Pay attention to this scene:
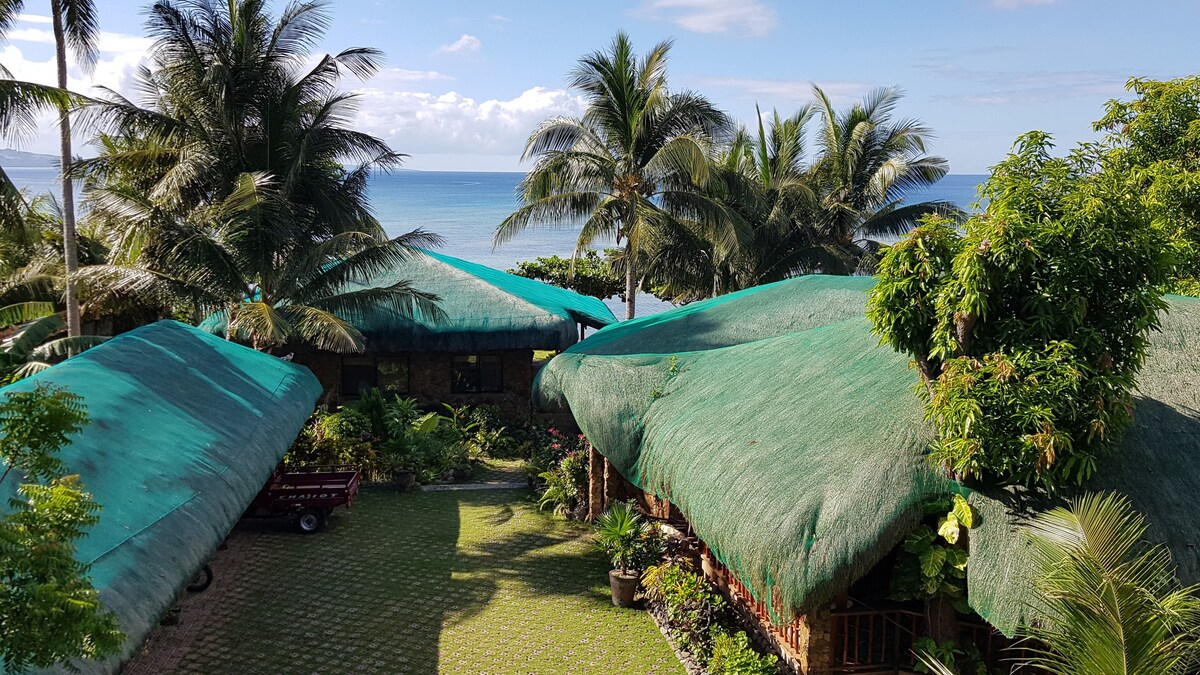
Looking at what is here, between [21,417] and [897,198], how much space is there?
24761 mm

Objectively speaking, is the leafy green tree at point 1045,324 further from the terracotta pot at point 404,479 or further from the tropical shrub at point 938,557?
the terracotta pot at point 404,479

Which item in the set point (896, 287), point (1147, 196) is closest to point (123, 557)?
point (896, 287)

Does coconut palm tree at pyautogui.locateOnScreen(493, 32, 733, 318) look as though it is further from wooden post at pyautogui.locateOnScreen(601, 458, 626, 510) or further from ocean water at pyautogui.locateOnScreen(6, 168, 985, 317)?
ocean water at pyautogui.locateOnScreen(6, 168, 985, 317)

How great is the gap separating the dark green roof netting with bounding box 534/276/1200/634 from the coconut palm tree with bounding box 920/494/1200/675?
0.48m

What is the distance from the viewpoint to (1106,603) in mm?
6070

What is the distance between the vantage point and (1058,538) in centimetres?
793

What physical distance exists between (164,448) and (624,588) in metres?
6.42

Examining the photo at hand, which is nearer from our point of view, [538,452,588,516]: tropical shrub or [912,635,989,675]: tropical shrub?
[912,635,989,675]: tropical shrub

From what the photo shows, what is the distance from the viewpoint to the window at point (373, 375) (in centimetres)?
2336

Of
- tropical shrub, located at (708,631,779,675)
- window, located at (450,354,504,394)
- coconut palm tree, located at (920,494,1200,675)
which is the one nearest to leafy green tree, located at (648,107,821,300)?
window, located at (450,354,504,394)

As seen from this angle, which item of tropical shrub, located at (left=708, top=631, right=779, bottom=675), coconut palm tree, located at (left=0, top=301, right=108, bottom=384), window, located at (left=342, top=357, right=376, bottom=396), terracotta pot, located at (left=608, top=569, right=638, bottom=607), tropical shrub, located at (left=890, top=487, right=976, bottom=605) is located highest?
coconut palm tree, located at (left=0, top=301, right=108, bottom=384)

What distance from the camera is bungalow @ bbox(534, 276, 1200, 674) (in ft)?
27.9

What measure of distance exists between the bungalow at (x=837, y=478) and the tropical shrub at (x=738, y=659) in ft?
0.99

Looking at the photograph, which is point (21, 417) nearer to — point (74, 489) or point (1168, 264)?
point (74, 489)
